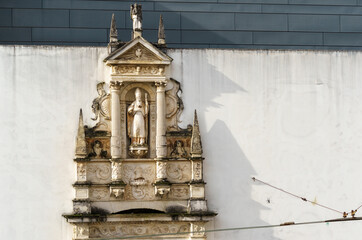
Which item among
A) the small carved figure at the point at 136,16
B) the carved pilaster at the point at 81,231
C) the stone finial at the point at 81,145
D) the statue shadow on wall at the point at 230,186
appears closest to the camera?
the carved pilaster at the point at 81,231

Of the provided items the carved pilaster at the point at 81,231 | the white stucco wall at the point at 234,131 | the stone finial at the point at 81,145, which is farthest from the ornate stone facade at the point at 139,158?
the white stucco wall at the point at 234,131

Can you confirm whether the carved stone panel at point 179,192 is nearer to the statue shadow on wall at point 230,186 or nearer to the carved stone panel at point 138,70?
the statue shadow on wall at point 230,186

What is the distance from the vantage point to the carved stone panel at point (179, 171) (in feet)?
99.2

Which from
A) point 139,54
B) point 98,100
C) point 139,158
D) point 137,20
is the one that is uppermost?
point 137,20

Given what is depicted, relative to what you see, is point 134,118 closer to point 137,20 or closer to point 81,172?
point 81,172

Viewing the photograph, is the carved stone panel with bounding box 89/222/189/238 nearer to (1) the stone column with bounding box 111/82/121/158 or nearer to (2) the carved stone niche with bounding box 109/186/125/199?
(2) the carved stone niche with bounding box 109/186/125/199

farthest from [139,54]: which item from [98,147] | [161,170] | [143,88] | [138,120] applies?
[161,170]

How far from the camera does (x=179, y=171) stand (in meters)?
30.2

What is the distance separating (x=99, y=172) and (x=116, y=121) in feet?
4.39

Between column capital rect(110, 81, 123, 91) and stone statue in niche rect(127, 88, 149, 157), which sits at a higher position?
column capital rect(110, 81, 123, 91)

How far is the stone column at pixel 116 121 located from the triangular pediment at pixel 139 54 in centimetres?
65

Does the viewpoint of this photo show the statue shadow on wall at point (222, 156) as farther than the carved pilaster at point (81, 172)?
Yes

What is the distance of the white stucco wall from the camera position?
2988 cm

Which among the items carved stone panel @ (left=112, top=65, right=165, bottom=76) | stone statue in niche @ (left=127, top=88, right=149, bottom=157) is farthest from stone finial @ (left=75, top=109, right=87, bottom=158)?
carved stone panel @ (left=112, top=65, right=165, bottom=76)
